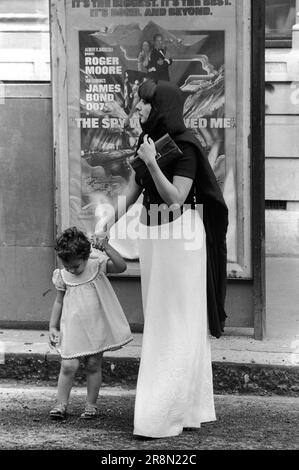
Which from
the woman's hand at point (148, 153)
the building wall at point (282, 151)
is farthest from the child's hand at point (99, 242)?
the building wall at point (282, 151)

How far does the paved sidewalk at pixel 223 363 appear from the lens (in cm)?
604

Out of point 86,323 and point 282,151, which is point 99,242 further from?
A: point 282,151

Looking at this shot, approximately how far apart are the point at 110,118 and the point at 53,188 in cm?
66

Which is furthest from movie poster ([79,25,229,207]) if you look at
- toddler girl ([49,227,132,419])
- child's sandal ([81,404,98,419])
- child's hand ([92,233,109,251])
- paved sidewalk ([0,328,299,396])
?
child's sandal ([81,404,98,419])

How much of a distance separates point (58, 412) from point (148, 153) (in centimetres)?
160

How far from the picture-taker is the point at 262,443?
4934mm

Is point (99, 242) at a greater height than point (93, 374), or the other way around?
point (99, 242)

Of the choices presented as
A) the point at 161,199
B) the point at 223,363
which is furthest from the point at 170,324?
the point at 223,363

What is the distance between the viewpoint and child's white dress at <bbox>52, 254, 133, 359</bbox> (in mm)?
5297

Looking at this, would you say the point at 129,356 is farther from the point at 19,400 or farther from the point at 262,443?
the point at 262,443

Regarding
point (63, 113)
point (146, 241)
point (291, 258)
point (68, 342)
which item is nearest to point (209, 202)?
point (146, 241)

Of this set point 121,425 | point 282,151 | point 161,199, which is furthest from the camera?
point 282,151

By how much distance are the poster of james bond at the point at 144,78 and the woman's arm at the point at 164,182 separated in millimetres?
1890

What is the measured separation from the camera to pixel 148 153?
4617mm
